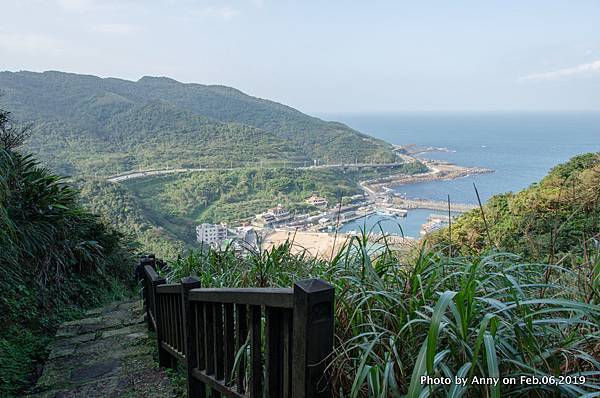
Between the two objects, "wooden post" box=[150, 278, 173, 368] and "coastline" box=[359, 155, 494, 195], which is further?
"coastline" box=[359, 155, 494, 195]

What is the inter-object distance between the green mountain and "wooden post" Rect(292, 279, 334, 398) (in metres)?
23.6

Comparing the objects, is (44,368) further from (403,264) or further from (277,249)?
(403,264)

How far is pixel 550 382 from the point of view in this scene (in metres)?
0.86

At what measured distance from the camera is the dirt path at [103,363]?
215 cm

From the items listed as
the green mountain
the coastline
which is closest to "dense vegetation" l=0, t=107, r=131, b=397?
the coastline

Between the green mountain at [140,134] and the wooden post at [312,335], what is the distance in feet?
77.5

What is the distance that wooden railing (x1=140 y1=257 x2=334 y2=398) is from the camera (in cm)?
95

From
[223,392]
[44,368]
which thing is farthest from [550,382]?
[44,368]

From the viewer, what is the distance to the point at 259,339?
1.20 meters

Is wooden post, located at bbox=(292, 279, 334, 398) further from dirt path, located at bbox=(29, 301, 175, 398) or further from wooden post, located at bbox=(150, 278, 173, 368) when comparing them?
wooden post, located at bbox=(150, 278, 173, 368)

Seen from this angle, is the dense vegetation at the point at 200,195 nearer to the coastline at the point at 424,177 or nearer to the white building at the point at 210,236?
the coastline at the point at 424,177

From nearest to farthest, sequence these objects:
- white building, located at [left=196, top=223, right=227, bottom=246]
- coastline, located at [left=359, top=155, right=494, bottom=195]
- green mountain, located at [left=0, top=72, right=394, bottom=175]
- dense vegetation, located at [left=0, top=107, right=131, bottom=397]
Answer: dense vegetation, located at [left=0, top=107, right=131, bottom=397] → white building, located at [left=196, top=223, right=227, bottom=246] → coastline, located at [left=359, top=155, right=494, bottom=195] → green mountain, located at [left=0, top=72, right=394, bottom=175]

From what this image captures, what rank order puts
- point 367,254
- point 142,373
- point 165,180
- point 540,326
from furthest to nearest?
point 165,180 → point 142,373 → point 367,254 → point 540,326

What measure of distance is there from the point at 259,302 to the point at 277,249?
146 cm
